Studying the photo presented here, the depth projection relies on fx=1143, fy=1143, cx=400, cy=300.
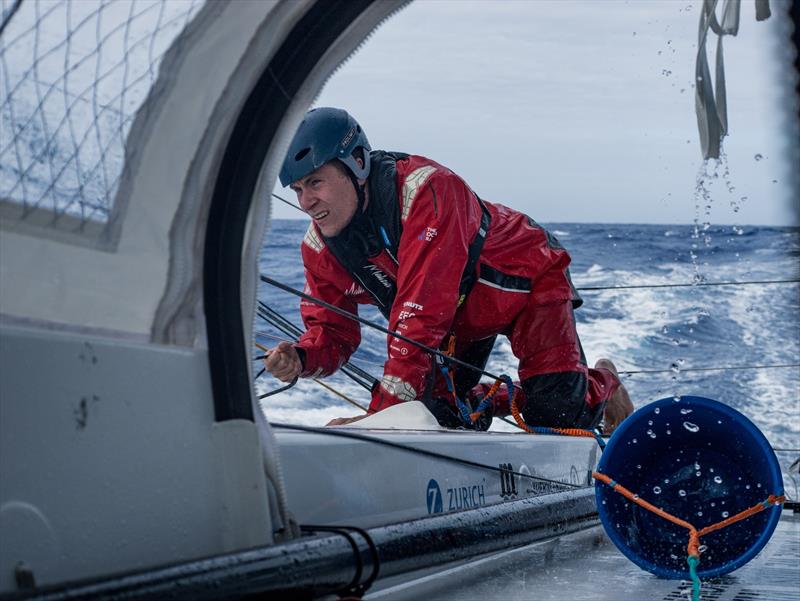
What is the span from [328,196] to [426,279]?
0.49m

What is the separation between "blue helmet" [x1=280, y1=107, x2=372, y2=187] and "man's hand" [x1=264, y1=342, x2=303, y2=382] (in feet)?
1.80

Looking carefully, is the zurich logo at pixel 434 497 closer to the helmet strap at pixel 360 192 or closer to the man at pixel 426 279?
the man at pixel 426 279

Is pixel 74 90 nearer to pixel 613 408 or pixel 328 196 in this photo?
pixel 328 196

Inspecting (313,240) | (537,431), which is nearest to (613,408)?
(537,431)

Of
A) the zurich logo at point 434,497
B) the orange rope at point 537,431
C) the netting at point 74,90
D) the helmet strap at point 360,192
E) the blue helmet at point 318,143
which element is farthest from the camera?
the orange rope at point 537,431

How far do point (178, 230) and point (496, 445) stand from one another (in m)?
1.56

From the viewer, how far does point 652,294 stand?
408 inches

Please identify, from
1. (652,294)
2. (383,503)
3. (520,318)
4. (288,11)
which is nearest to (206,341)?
(288,11)

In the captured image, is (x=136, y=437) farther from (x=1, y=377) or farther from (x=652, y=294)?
(x=652, y=294)

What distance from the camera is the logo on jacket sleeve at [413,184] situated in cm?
354

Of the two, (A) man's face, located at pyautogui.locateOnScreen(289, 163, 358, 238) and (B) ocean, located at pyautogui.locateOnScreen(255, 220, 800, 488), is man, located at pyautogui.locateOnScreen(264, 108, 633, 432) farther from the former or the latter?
(B) ocean, located at pyautogui.locateOnScreen(255, 220, 800, 488)

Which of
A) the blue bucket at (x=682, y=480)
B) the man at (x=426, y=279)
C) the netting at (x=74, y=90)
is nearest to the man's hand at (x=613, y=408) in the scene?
the man at (x=426, y=279)

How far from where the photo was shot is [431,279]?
3.37 m

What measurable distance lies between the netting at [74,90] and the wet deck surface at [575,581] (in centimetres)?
107
